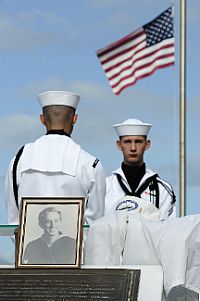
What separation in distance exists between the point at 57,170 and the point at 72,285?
2.10 meters

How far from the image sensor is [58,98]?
10.3 metres

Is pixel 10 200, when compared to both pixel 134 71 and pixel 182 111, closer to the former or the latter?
pixel 182 111

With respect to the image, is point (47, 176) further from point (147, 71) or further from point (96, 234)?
point (147, 71)

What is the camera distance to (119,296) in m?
7.91

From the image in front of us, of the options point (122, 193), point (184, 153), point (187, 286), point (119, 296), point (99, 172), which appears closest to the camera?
point (119, 296)

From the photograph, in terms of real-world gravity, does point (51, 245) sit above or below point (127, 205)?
below

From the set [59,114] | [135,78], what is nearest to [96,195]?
[59,114]

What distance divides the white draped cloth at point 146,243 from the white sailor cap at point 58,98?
1646 millimetres

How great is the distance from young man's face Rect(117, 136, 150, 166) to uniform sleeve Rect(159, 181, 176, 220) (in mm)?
379

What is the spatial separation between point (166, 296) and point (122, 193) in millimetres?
3577

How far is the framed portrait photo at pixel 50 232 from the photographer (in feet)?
27.7

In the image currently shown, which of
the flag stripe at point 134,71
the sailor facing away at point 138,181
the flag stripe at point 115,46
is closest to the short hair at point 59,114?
the sailor facing away at point 138,181

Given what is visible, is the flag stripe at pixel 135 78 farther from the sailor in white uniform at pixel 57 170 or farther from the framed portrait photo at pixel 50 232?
the framed portrait photo at pixel 50 232

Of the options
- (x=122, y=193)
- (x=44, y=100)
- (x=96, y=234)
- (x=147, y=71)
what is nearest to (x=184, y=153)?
(x=147, y=71)
